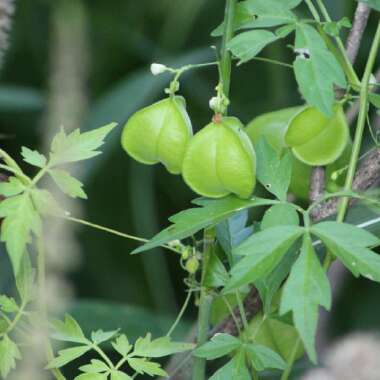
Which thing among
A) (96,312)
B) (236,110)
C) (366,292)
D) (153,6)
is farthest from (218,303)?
(153,6)

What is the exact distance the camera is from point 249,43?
1.77 ft

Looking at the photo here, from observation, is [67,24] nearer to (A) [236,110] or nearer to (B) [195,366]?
(B) [195,366]

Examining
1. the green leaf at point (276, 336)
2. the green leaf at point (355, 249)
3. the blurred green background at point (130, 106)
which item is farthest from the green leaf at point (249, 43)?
the blurred green background at point (130, 106)

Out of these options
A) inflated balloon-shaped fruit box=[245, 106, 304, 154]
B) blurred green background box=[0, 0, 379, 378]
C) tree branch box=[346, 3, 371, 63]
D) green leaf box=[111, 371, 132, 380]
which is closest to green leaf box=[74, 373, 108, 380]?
green leaf box=[111, 371, 132, 380]

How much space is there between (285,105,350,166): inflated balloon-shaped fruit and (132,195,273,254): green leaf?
2.9 inches

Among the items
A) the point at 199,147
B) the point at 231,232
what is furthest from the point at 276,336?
the point at 199,147

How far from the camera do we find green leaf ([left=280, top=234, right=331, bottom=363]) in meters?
0.46

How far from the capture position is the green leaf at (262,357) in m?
0.54

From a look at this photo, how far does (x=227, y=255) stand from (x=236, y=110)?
1.07m

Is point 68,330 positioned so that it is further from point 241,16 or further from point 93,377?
point 241,16

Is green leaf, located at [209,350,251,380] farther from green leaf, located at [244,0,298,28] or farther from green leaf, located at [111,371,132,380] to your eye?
green leaf, located at [244,0,298,28]

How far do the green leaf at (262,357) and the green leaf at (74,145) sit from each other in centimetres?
15

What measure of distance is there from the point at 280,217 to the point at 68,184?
0.12 metres

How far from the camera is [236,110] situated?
166 cm
